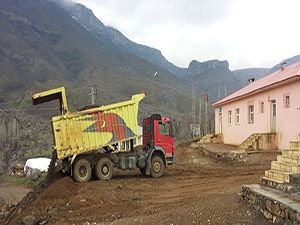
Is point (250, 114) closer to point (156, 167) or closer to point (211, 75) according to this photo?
point (156, 167)

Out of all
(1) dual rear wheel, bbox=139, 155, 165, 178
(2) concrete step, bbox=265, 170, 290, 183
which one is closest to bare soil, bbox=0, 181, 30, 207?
(1) dual rear wheel, bbox=139, 155, 165, 178

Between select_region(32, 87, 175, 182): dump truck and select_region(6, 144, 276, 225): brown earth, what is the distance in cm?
58

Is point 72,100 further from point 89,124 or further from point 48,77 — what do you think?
point 89,124

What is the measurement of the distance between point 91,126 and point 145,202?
508cm

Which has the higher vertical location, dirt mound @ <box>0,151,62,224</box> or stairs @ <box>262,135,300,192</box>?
stairs @ <box>262,135,300,192</box>

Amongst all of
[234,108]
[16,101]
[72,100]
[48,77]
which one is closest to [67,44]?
[48,77]

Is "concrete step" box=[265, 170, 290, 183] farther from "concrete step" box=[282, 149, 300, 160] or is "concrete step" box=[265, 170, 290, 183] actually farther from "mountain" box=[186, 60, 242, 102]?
"mountain" box=[186, 60, 242, 102]

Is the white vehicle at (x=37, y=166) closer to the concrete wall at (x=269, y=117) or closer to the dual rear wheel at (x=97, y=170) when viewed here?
the dual rear wheel at (x=97, y=170)

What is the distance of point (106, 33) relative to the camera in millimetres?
169750

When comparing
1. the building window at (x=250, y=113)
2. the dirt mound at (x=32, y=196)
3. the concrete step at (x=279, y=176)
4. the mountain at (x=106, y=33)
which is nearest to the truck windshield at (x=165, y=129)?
the dirt mound at (x=32, y=196)

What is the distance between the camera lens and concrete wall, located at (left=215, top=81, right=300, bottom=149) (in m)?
19.0

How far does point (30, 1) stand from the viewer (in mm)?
131625

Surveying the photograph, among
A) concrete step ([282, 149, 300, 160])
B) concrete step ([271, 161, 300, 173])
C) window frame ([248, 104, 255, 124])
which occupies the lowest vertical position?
concrete step ([271, 161, 300, 173])

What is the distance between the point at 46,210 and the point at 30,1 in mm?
132486
